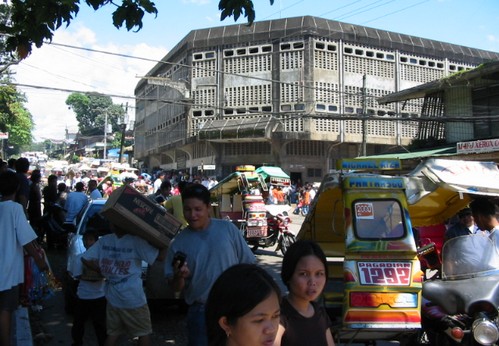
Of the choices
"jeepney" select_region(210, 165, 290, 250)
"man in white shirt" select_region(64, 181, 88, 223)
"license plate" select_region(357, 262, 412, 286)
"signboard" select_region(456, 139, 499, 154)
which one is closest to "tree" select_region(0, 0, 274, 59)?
"license plate" select_region(357, 262, 412, 286)

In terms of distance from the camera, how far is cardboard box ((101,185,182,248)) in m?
3.68

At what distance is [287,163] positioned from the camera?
Result: 96.9ft

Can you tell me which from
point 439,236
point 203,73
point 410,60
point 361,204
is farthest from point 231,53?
point 361,204

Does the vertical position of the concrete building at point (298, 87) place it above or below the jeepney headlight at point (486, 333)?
above

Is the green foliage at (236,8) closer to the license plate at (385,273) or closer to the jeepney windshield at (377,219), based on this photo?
the jeepney windshield at (377,219)

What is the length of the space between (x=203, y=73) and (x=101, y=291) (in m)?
28.3

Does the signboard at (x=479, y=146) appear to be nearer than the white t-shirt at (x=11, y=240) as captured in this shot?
No

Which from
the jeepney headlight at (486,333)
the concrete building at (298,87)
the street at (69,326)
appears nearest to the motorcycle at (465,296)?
the jeepney headlight at (486,333)

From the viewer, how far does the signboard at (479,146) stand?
15203 millimetres

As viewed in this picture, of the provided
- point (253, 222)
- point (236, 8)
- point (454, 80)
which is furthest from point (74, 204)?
point (454, 80)

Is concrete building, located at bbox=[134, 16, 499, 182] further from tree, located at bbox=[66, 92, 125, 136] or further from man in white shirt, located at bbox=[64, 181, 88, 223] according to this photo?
tree, located at bbox=[66, 92, 125, 136]

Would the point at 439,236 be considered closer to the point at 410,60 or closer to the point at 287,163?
the point at 287,163

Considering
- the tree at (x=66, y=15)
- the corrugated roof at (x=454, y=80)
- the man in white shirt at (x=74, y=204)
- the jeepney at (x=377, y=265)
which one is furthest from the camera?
the corrugated roof at (x=454, y=80)

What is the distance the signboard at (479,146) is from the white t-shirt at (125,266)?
14213 mm
